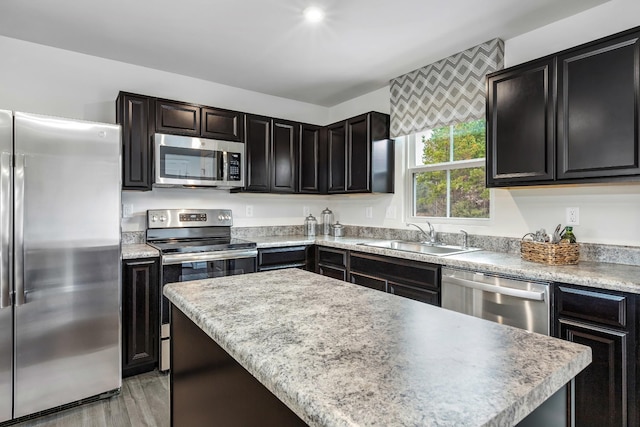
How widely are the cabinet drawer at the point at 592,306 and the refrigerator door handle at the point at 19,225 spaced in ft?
9.67

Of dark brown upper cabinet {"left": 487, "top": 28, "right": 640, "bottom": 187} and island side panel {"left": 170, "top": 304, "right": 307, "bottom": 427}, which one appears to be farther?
dark brown upper cabinet {"left": 487, "top": 28, "right": 640, "bottom": 187}

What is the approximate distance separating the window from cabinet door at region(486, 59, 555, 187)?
0.44 meters

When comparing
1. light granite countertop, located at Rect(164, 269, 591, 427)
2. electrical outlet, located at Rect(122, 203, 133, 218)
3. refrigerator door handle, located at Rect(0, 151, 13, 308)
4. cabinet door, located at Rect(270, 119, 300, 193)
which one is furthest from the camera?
cabinet door, located at Rect(270, 119, 300, 193)

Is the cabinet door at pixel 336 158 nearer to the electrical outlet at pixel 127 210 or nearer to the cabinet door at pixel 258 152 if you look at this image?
the cabinet door at pixel 258 152

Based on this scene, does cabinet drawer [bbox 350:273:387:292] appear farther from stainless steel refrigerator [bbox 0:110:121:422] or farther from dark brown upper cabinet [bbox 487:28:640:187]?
stainless steel refrigerator [bbox 0:110:121:422]

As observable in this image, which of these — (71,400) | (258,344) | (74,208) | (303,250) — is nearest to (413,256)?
(303,250)

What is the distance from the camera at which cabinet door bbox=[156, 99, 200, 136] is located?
2897mm

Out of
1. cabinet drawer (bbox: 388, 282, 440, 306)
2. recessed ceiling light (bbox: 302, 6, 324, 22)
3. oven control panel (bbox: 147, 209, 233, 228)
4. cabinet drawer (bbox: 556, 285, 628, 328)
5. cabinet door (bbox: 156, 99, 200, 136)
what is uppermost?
recessed ceiling light (bbox: 302, 6, 324, 22)

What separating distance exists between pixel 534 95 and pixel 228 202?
2.76 metres

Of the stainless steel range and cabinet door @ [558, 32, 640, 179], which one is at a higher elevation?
cabinet door @ [558, 32, 640, 179]

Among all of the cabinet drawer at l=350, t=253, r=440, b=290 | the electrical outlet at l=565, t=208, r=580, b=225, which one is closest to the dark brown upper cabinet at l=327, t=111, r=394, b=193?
the cabinet drawer at l=350, t=253, r=440, b=290

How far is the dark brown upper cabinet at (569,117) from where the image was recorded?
1.80 metres

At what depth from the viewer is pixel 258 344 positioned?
32.2 inches

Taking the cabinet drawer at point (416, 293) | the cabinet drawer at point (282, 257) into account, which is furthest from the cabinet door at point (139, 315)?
the cabinet drawer at point (416, 293)
